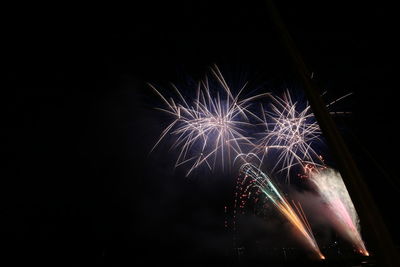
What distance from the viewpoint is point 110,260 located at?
103 feet

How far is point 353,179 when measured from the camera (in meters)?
3.15

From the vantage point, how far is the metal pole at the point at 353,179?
2.79 meters

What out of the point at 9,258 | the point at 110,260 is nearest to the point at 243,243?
the point at 110,260

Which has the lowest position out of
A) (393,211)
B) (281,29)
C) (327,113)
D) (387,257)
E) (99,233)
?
(387,257)

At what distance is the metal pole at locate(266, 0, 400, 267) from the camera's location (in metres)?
2.79

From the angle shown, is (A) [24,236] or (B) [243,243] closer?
(A) [24,236]

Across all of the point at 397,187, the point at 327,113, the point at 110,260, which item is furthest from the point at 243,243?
the point at 327,113

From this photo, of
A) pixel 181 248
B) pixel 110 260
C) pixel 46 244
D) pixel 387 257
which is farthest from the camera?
pixel 181 248

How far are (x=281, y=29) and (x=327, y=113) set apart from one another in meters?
1.67

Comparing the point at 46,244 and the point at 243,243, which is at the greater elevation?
the point at 243,243

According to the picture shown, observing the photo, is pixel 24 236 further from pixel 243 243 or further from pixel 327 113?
pixel 243 243

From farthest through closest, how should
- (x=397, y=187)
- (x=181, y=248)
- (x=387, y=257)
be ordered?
(x=181, y=248) < (x=397, y=187) < (x=387, y=257)

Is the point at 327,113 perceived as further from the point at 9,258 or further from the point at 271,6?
the point at 9,258

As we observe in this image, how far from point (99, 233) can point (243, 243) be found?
29.5 meters
